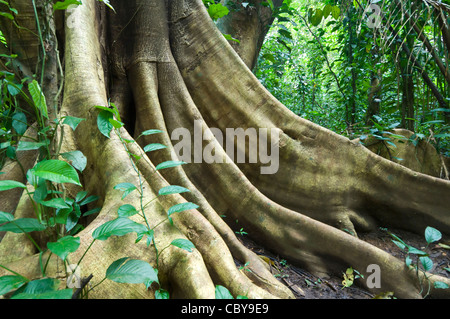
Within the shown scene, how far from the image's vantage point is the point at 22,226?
1119mm

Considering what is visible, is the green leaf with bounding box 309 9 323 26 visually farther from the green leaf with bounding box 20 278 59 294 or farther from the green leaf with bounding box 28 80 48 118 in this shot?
the green leaf with bounding box 20 278 59 294

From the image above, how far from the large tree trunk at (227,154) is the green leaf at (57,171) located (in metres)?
0.57

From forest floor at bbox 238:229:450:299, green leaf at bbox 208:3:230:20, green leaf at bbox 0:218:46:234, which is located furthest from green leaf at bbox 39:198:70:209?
green leaf at bbox 208:3:230:20

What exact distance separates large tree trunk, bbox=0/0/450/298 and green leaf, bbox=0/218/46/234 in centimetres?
53

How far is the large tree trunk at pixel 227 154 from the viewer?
187cm

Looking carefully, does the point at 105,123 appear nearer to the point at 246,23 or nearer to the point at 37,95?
the point at 37,95

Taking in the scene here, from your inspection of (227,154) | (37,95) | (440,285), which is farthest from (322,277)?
(37,95)

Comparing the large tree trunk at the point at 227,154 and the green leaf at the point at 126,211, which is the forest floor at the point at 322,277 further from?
the green leaf at the point at 126,211

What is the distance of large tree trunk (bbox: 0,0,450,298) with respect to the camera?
1.87 meters

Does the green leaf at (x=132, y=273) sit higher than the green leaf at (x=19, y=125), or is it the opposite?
the green leaf at (x=19, y=125)

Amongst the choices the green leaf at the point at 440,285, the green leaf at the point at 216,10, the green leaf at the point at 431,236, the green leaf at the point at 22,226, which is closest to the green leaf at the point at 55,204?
the green leaf at the point at 22,226

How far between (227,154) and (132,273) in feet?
5.33

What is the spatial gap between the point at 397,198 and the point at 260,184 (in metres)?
1.16
